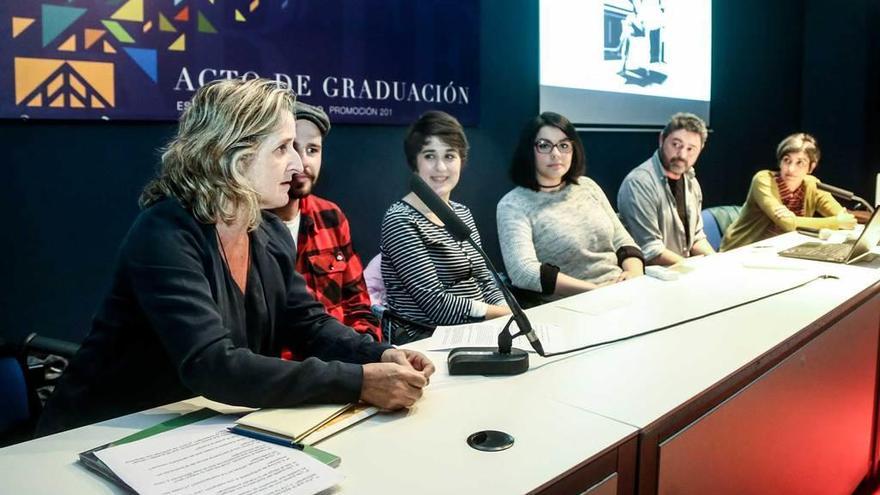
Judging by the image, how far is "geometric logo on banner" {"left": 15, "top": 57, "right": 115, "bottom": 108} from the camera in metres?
1.98

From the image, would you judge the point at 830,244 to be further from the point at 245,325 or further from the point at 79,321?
the point at 79,321

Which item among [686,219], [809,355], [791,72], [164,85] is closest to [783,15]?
[791,72]

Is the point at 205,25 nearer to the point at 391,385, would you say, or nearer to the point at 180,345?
the point at 180,345

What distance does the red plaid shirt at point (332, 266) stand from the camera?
7.12 feet

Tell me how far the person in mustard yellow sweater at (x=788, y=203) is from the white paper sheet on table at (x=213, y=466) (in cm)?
335

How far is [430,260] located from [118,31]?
3.81 ft

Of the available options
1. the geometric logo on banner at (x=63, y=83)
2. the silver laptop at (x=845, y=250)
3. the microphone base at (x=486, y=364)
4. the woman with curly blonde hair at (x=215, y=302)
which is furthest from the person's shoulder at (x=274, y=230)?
the silver laptop at (x=845, y=250)

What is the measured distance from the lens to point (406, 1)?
2.95 m

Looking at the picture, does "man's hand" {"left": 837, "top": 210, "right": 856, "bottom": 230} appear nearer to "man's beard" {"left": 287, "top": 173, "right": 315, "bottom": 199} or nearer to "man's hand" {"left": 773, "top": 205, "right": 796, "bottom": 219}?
"man's hand" {"left": 773, "top": 205, "right": 796, "bottom": 219}

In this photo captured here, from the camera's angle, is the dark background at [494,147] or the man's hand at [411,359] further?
the dark background at [494,147]

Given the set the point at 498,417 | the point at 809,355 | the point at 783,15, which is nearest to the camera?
the point at 498,417

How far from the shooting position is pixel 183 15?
7.45 feet

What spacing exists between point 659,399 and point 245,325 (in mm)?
787

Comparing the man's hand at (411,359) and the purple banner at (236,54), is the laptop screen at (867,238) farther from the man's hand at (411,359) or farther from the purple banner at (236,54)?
the man's hand at (411,359)
